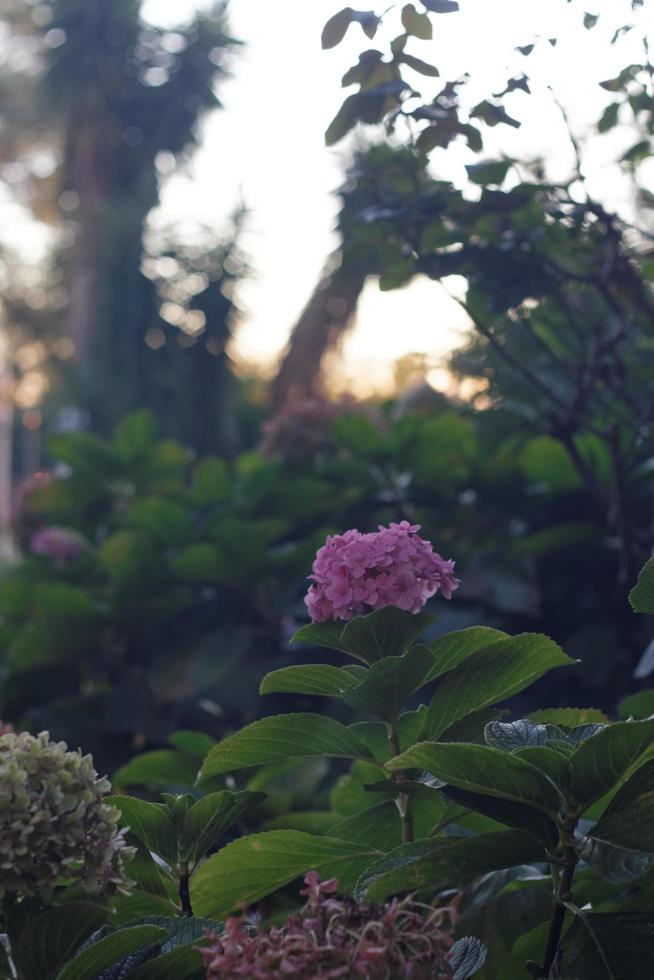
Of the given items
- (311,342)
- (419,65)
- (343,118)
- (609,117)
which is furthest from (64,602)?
(311,342)

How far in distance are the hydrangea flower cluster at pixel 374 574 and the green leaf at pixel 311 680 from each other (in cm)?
7

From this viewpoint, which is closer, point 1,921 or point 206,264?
point 1,921

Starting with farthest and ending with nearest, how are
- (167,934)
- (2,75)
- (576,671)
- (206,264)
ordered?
(2,75), (206,264), (576,671), (167,934)

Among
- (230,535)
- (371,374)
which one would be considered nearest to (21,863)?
(230,535)

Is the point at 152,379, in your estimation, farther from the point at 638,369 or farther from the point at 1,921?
the point at 1,921

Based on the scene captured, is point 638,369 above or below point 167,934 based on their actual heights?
above

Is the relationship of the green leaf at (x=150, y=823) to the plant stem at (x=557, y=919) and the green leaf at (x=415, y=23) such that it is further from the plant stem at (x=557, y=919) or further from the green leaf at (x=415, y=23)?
the green leaf at (x=415, y=23)

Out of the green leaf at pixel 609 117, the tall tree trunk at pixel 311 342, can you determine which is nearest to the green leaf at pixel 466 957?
the green leaf at pixel 609 117

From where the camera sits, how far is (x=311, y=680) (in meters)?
1.19

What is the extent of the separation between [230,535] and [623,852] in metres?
1.72

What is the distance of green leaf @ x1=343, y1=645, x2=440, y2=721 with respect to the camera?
112cm

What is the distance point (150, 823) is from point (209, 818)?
7 cm

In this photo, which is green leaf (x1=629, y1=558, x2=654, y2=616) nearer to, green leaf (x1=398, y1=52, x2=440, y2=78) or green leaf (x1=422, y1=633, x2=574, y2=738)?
green leaf (x1=422, y1=633, x2=574, y2=738)

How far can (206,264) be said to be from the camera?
6.38 m
